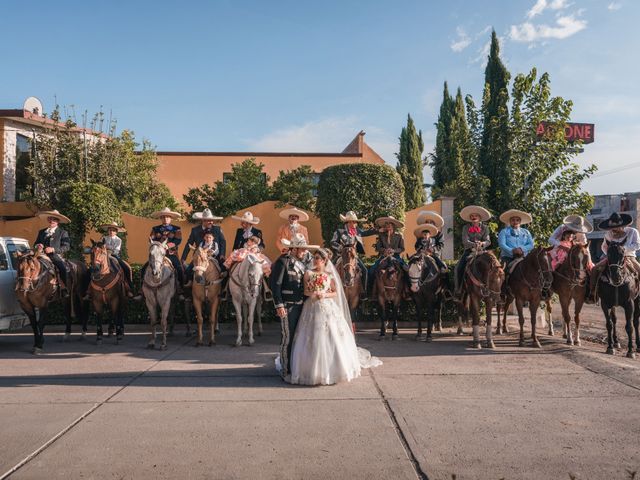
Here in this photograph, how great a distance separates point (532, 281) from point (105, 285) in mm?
8665

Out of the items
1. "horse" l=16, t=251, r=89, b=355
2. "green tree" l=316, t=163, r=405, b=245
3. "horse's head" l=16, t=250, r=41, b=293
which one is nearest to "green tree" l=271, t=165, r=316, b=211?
"green tree" l=316, t=163, r=405, b=245

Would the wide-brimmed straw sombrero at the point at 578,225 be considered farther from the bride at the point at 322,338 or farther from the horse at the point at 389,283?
the bride at the point at 322,338

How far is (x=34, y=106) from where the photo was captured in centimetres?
2233

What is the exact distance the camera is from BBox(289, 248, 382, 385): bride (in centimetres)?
717

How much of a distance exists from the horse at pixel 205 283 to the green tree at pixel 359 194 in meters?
5.25

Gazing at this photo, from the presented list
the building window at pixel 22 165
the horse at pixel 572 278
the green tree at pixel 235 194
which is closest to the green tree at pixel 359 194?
the green tree at pixel 235 194

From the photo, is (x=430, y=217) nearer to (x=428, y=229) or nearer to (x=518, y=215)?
(x=428, y=229)

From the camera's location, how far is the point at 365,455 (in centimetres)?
467

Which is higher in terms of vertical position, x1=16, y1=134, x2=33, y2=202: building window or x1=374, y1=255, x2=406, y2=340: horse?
x1=16, y1=134, x2=33, y2=202: building window

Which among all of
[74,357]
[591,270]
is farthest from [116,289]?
[591,270]

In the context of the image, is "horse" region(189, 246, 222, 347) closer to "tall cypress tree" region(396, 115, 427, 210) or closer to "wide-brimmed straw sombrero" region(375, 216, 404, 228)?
"wide-brimmed straw sombrero" region(375, 216, 404, 228)

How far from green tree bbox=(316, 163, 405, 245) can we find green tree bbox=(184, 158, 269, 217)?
15.3 ft

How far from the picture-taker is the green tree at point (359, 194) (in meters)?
14.9

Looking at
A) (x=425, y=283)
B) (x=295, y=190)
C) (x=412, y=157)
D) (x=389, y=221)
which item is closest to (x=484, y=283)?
(x=425, y=283)
